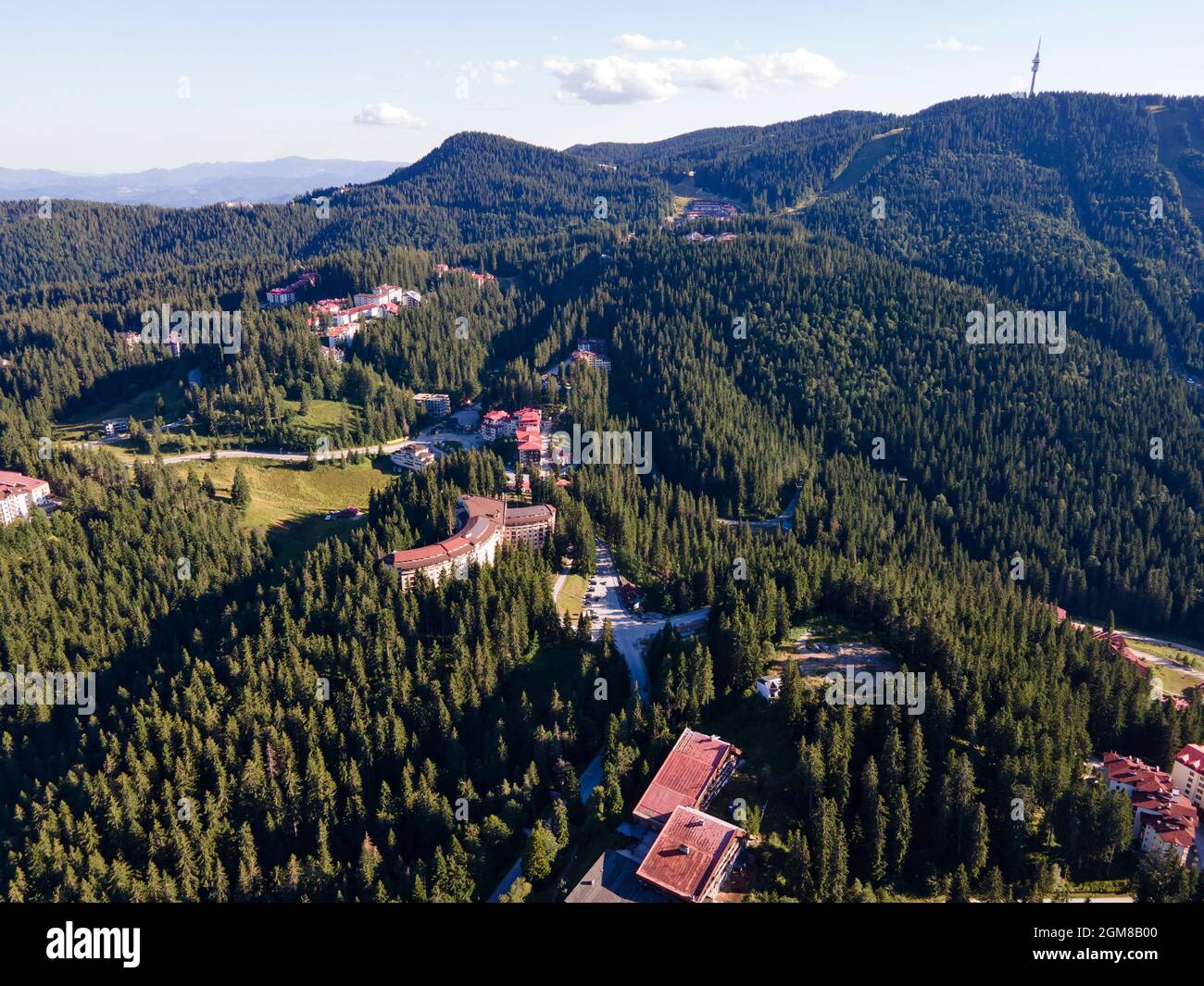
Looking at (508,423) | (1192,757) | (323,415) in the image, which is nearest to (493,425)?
(508,423)

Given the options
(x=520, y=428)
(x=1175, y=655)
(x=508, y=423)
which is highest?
(x=508, y=423)

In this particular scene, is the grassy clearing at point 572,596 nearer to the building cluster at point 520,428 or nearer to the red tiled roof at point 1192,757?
the building cluster at point 520,428

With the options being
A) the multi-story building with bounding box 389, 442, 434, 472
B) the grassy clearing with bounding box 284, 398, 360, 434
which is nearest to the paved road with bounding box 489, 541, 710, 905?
the multi-story building with bounding box 389, 442, 434, 472

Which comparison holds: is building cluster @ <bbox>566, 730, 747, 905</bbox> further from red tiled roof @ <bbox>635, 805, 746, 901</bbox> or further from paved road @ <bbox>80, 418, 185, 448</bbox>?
paved road @ <bbox>80, 418, 185, 448</bbox>

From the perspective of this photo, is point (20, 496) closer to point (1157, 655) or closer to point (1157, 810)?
point (1157, 810)

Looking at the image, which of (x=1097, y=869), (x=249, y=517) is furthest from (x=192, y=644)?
(x=1097, y=869)

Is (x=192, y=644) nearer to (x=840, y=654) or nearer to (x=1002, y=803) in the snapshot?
(x=840, y=654)
